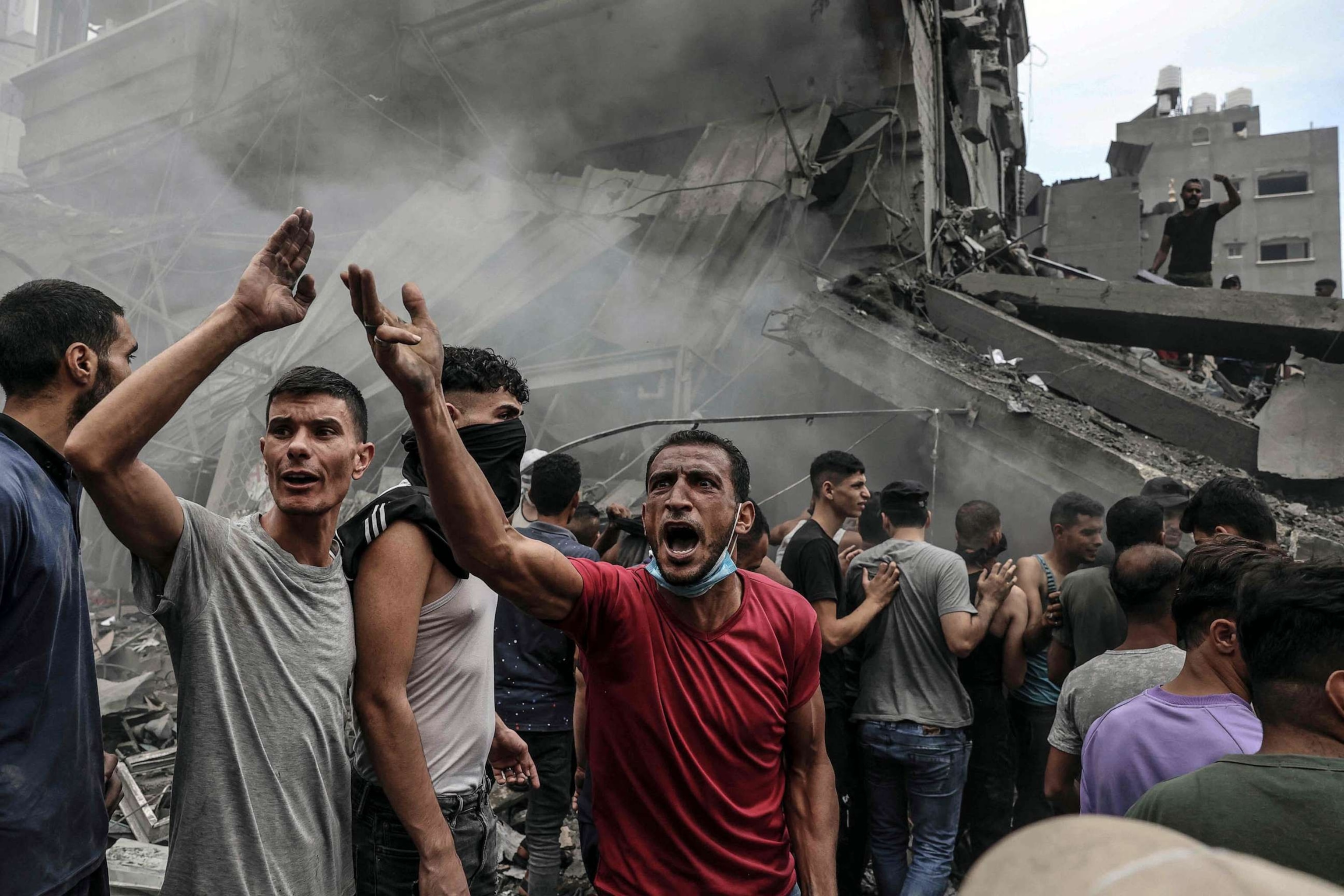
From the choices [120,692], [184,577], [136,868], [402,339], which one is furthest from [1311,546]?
[120,692]

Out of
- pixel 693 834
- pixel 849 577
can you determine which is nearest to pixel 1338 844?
pixel 693 834

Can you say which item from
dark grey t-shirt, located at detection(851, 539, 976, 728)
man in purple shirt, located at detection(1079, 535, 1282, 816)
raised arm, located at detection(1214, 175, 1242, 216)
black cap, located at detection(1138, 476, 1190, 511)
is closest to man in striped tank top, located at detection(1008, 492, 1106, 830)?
dark grey t-shirt, located at detection(851, 539, 976, 728)

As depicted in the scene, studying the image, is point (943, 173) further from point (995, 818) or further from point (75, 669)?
point (75, 669)

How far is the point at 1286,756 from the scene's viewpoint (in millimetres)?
1327

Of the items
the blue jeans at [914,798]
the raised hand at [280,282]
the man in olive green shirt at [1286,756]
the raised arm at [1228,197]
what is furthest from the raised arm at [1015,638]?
the raised arm at [1228,197]

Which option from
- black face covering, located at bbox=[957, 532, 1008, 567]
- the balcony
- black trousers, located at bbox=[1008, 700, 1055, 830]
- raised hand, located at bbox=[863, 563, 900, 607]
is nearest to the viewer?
raised hand, located at bbox=[863, 563, 900, 607]

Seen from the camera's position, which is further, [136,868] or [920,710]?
[920,710]

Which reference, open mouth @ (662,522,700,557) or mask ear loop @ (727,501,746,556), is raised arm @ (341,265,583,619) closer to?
open mouth @ (662,522,700,557)

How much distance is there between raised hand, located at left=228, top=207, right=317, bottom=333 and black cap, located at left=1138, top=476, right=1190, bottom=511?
427 centimetres

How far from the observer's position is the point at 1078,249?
738 inches

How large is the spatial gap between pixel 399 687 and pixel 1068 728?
192 centimetres

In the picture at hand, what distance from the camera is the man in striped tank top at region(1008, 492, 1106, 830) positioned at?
369 centimetres

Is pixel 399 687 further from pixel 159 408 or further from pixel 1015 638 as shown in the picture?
pixel 1015 638

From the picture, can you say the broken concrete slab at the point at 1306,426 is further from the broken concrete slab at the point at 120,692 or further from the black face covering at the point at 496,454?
the broken concrete slab at the point at 120,692
